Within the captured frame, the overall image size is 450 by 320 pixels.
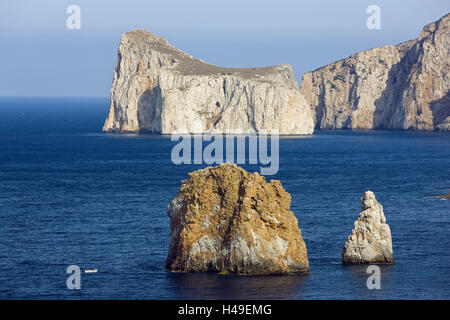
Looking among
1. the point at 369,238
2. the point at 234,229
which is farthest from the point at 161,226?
the point at 369,238

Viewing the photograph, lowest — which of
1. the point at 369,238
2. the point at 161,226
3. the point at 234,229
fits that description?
the point at 161,226

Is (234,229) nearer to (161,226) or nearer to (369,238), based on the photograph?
(369,238)

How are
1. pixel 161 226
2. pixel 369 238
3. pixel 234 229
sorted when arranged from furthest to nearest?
pixel 161 226 < pixel 369 238 < pixel 234 229

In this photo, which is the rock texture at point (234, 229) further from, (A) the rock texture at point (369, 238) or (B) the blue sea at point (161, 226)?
(A) the rock texture at point (369, 238)

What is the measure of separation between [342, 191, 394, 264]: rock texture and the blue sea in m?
1.39

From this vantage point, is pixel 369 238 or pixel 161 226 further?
pixel 161 226

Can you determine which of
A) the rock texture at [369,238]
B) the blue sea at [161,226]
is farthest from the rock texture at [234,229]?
the rock texture at [369,238]

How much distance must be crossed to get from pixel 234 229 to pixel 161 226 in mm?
24395

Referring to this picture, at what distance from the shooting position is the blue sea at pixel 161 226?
6569 cm

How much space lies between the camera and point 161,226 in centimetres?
9169

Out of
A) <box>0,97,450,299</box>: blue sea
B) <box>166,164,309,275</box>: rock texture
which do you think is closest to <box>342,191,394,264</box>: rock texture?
<box>0,97,450,299</box>: blue sea

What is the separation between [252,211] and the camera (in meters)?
68.9

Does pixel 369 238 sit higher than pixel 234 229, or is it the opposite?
pixel 234 229

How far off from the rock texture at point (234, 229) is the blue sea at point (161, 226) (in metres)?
1.32
